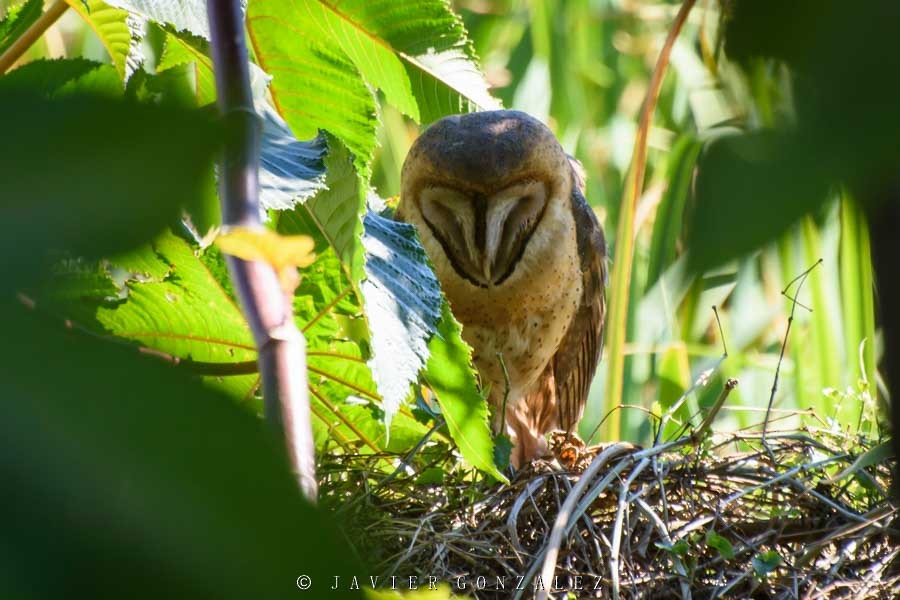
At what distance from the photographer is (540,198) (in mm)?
2146

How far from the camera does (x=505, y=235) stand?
2121 millimetres

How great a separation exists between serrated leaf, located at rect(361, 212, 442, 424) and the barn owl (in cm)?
89

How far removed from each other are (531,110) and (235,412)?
344 cm

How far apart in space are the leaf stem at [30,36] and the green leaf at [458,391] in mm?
504

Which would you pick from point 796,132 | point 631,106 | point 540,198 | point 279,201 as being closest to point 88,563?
point 796,132

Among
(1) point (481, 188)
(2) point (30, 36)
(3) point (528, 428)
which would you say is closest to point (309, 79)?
(2) point (30, 36)

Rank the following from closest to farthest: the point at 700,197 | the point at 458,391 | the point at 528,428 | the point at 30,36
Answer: the point at 700,197
the point at 30,36
the point at 458,391
the point at 528,428

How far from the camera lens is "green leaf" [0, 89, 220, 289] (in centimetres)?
23

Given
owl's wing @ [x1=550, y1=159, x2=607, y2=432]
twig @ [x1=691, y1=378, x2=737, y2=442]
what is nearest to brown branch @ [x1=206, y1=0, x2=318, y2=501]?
twig @ [x1=691, y1=378, x2=737, y2=442]

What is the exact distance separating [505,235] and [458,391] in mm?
857

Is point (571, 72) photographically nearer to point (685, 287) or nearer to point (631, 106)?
point (631, 106)

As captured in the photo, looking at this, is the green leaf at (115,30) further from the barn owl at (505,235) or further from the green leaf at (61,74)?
the barn owl at (505,235)

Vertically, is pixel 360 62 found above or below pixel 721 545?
above

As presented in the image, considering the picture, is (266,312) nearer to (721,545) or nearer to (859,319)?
(721,545)
